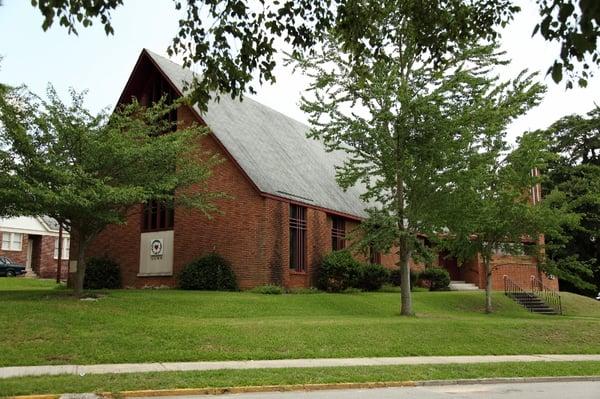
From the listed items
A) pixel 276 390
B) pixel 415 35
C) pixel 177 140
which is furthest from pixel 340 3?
pixel 177 140

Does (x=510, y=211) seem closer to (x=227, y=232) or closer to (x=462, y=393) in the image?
(x=227, y=232)

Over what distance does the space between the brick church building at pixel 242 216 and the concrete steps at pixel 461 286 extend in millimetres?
5300

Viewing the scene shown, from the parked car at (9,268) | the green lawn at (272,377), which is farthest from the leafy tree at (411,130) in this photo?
the parked car at (9,268)

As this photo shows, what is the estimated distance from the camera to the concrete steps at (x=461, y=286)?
3362cm

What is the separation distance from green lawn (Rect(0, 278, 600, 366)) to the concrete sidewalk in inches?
17.9

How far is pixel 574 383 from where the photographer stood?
38.6 ft

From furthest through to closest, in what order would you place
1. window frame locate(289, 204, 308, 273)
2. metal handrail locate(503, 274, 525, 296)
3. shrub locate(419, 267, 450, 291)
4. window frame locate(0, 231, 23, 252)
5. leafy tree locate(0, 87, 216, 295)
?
window frame locate(0, 231, 23, 252)
shrub locate(419, 267, 450, 291)
metal handrail locate(503, 274, 525, 296)
window frame locate(289, 204, 308, 273)
leafy tree locate(0, 87, 216, 295)

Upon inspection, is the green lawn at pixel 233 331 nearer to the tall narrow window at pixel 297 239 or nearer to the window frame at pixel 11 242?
the tall narrow window at pixel 297 239

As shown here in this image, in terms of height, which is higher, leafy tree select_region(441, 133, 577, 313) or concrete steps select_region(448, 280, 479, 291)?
leafy tree select_region(441, 133, 577, 313)

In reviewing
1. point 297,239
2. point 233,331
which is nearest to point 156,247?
point 297,239

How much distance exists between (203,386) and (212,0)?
587 centimetres

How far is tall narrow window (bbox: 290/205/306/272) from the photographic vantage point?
24688 mm

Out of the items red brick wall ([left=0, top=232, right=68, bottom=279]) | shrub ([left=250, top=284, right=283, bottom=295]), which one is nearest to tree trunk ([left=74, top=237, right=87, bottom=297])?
shrub ([left=250, top=284, right=283, bottom=295])

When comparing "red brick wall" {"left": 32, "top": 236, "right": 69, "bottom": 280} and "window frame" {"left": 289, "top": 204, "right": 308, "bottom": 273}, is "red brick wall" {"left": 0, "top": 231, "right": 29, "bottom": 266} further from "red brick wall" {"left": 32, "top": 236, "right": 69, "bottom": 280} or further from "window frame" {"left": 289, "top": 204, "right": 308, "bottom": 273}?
"window frame" {"left": 289, "top": 204, "right": 308, "bottom": 273}
